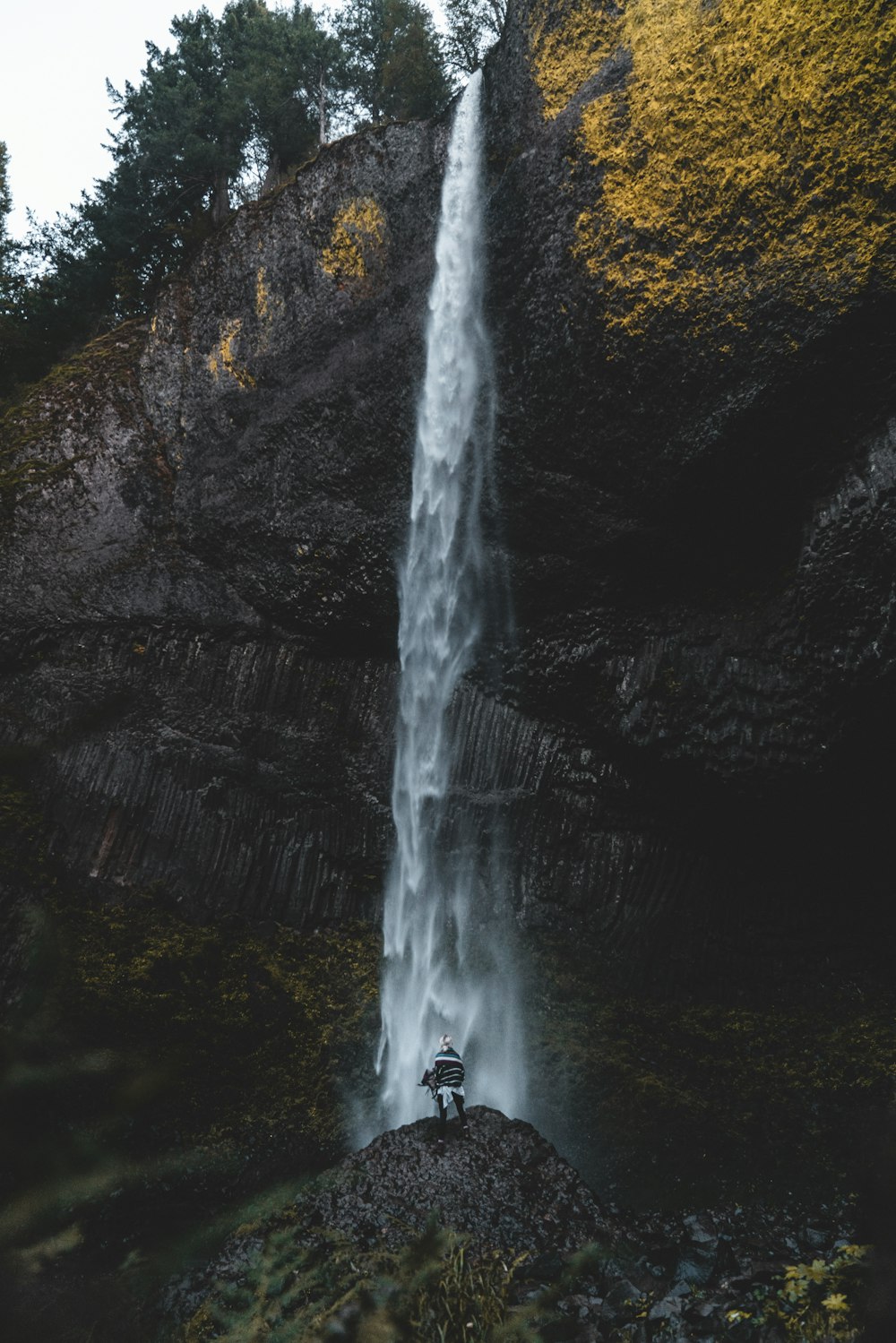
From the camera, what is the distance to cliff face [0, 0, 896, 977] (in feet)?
28.5

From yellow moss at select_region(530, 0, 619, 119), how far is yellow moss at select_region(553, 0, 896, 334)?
1.6 inches

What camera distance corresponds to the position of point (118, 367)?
13.3 metres

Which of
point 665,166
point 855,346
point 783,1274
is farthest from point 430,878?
point 665,166

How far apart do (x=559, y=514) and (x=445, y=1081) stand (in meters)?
6.53

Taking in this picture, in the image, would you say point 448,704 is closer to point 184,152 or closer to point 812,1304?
point 812,1304

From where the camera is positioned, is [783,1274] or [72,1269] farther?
[72,1269]

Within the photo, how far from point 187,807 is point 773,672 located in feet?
25.5

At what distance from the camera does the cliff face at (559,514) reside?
867cm

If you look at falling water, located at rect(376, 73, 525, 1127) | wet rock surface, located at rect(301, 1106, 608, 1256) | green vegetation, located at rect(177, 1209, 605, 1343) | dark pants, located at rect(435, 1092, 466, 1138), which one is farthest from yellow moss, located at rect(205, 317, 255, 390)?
green vegetation, located at rect(177, 1209, 605, 1343)

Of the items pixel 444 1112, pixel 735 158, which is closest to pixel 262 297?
pixel 735 158

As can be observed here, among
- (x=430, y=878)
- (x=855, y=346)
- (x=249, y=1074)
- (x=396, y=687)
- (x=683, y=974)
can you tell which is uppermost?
(x=855, y=346)

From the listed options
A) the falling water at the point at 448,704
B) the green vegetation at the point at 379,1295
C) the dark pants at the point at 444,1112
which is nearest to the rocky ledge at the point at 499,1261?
the green vegetation at the point at 379,1295

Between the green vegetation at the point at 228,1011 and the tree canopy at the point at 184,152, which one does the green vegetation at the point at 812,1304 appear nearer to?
the green vegetation at the point at 228,1011

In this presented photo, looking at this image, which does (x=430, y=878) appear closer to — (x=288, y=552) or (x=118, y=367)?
(x=288, y=552)
